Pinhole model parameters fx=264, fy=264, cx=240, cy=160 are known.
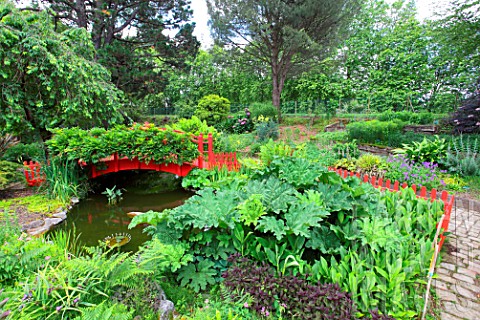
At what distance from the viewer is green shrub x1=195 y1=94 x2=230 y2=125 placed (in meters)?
12.7

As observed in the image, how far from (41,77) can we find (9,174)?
2360 mm

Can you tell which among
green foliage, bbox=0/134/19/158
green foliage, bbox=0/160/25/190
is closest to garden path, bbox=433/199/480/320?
green foliage, bbox=0/160/25/190

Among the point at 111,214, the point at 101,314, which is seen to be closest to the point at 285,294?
the point at 101,314

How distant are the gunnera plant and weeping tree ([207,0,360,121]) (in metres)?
10.7

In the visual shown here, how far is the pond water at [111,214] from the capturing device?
436 centimetres

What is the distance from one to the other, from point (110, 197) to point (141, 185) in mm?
1273

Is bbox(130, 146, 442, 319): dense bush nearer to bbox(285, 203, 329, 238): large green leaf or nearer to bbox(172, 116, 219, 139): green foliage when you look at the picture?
bbox(285, 203, 329, 238): large green leaf

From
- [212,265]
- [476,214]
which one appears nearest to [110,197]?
[212,265]

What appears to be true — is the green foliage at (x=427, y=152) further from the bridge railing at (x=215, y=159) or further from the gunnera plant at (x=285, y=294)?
the gunnera plant at (x=285, y=294)

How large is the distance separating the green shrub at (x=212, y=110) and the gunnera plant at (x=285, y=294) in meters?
11.0

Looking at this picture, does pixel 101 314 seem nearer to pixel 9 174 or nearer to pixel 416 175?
pixel 416 175

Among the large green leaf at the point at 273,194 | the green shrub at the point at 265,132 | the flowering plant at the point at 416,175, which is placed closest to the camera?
the large green leaf at the point at 273,194

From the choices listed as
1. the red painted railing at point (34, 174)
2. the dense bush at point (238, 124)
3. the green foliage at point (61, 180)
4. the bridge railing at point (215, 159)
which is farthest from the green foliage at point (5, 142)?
the dense bush at point (238, 124)

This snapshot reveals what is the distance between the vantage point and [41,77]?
5328 millimetres
